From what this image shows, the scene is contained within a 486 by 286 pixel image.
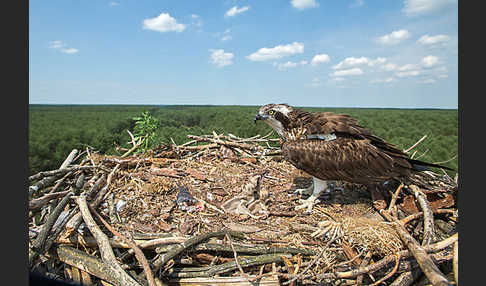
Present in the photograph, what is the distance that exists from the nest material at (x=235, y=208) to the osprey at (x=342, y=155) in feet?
1.13

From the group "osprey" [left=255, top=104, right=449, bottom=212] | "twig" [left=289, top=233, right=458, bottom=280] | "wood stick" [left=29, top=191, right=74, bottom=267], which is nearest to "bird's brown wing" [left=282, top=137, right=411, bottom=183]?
"osprey" [left=255, top=104, right=449, bottom=212]

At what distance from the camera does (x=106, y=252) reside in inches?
78.2

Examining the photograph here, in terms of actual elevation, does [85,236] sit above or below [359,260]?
above

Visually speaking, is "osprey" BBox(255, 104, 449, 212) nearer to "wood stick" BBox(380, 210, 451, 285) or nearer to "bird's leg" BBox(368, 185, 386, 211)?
"bird's leg" BBox(368, 185, 386, 211)

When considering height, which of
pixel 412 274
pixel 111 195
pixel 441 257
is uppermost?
pixel 111 195

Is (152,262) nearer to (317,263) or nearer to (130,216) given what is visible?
(130,216)

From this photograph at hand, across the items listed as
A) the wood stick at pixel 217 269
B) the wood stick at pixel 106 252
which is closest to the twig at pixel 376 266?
the wood stick at pixel 217 269

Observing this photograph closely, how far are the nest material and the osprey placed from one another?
0.35m

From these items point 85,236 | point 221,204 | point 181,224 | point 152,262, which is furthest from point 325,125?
point 85,236

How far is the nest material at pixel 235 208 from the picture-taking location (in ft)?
7.66

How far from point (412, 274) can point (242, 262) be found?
1.46 meters

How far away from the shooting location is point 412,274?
2156 millimetres

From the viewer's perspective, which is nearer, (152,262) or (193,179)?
(152,262)

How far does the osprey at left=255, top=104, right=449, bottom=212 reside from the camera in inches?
126
